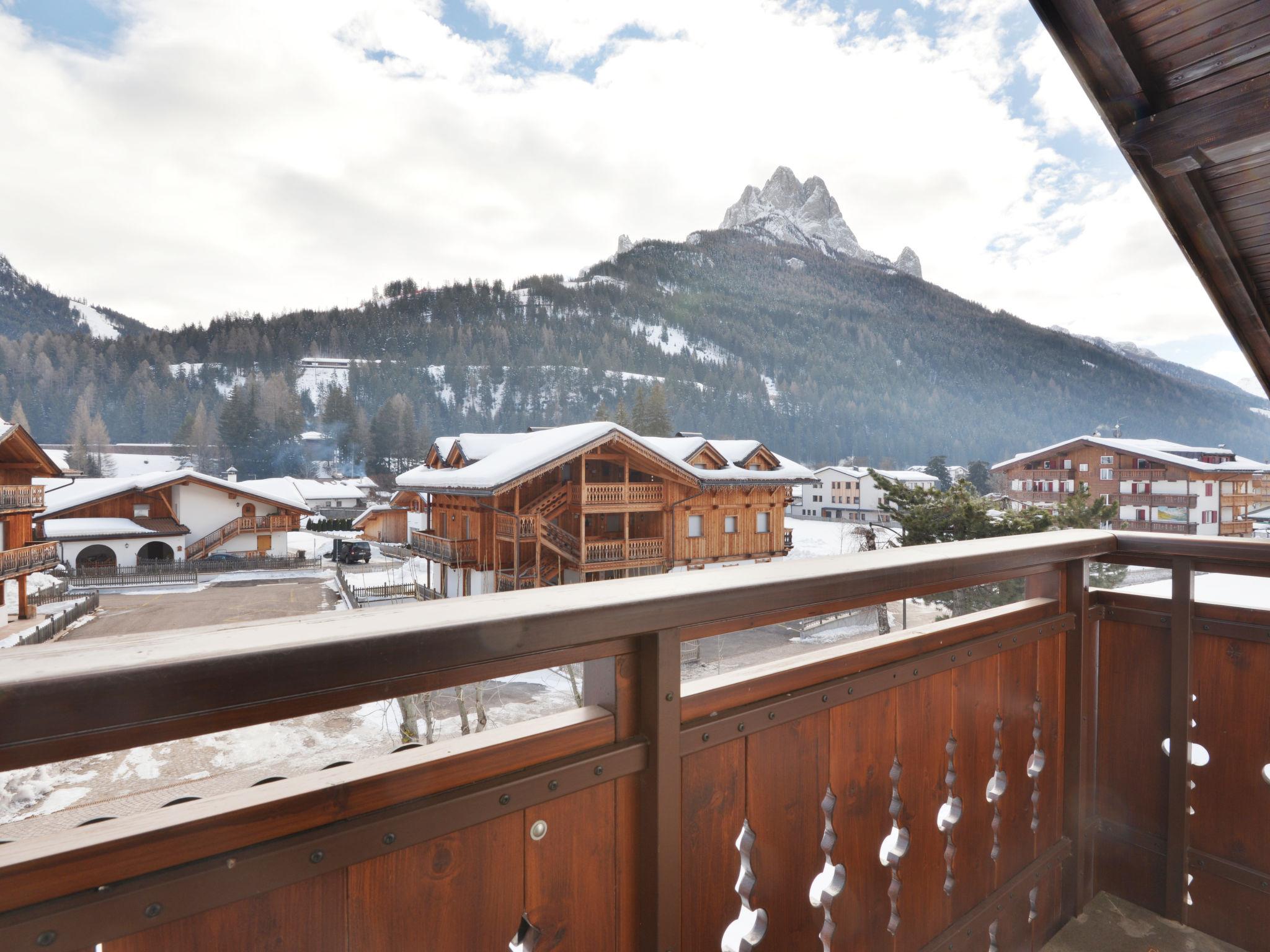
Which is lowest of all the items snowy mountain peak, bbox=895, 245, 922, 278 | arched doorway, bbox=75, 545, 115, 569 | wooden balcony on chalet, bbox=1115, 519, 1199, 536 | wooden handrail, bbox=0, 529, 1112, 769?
arched doorway, bbox=75, 545, 115, 569

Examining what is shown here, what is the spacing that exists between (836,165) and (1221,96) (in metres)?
31.8

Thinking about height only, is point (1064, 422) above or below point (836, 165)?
below

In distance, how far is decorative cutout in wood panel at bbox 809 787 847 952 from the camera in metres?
0.76

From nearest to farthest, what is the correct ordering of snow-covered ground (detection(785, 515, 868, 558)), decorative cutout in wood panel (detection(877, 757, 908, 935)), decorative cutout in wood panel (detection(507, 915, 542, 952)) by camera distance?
decorative cutout in wood panel (detection(507, 915, 542, 952)) → decorative cutout in wood panel (detection(877, 757, 908, 935)) → snow-covered ground (detection(785, 515, 868, 558))

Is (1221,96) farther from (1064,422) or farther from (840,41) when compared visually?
(1064,422)

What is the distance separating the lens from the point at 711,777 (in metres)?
0.66

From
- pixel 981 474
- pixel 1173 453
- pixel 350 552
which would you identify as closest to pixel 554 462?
pixel 350 552

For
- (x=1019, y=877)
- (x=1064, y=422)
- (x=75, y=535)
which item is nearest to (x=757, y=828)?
(x=1019, y=877)

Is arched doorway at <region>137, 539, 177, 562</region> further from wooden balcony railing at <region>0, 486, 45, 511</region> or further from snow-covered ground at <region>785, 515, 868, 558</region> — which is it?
snow-covered ground at <region>785, 515, 868, 558</region>

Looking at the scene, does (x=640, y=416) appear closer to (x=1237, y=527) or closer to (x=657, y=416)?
(x=657, y=416)

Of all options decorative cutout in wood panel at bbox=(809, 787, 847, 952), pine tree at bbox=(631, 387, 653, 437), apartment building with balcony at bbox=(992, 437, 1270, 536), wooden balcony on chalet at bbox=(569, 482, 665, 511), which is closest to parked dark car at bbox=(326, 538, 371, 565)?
pine tree at bbox=(631, 387, 653, 437)

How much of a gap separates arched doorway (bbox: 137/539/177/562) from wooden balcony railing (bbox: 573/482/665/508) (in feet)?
39.5

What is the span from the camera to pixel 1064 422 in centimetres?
3186

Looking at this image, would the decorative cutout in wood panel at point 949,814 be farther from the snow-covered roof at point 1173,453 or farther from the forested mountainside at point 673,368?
the forested mountainside at point 673,368
